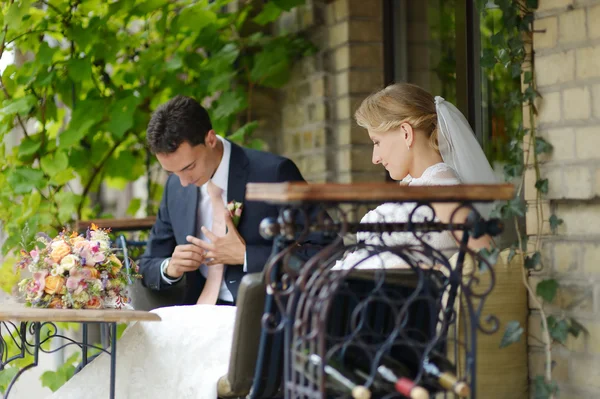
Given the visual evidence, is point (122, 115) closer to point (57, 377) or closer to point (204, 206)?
point (204, 206)

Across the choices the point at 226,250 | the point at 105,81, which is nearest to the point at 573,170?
the point at 226,250

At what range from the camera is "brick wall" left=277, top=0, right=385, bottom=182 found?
4.65 metres

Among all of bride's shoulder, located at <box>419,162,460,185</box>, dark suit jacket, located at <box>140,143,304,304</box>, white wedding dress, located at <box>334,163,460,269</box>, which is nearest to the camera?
white wedding dress, located at <box>334,163,460,269</box>

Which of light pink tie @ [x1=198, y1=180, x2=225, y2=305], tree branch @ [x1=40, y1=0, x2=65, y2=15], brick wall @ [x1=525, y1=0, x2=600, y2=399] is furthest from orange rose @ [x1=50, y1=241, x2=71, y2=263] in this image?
tree branch @ [x1=40, y1=0, x2=65, y2=15]

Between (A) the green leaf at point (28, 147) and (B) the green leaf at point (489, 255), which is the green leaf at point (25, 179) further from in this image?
(B) the green leaf at point (489, 255)

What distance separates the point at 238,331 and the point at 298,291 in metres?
0.41

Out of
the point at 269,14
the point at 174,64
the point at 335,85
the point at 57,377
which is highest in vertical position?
the point at 269,14

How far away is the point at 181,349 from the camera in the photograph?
10.1 ft

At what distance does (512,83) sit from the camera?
3840 millimetres

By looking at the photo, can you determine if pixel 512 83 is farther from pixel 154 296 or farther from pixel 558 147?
pixel 154 296

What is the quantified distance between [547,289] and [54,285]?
1.63 m

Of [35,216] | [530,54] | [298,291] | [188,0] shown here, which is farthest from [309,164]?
[298,291]

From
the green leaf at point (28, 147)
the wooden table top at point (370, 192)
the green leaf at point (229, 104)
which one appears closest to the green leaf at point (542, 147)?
the wooden table top at point (370, 192)

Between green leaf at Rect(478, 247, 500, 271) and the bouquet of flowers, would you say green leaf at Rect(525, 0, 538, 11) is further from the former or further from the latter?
the bouquet of flowers
